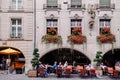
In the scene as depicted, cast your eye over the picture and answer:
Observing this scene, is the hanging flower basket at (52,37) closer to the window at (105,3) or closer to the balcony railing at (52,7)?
the balcony railing at (52,7)

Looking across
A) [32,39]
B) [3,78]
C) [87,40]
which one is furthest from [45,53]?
[3,78]

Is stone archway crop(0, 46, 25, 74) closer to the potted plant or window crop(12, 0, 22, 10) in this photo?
the potted plant

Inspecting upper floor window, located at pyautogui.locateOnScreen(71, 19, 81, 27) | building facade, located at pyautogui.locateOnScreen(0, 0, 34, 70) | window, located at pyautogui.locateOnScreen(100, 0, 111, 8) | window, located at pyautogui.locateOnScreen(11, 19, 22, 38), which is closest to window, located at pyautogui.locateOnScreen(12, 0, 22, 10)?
building facade, located at pyautogui.locateOnScreen(0, 0, 34, 70)

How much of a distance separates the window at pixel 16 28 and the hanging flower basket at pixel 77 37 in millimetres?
4774

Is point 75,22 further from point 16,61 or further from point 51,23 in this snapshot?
point 16,61

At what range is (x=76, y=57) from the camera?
38000 mm

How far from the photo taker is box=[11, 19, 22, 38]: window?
36.6m

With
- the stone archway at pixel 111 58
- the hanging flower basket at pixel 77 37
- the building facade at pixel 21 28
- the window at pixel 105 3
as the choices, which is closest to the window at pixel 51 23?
the building facade at pixel 21 28

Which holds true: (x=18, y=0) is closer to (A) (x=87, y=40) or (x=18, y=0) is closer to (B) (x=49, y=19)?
(B) (x=49, y=19)

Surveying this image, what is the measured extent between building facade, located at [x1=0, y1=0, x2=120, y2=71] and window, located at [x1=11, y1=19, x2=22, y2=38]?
3.7 inches

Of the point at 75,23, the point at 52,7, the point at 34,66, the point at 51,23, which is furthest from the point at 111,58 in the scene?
the point at 34,66

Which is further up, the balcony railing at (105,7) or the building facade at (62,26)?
the balcony railing at (105,7)

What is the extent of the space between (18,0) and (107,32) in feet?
29.4

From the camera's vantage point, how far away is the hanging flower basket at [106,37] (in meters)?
35.8
